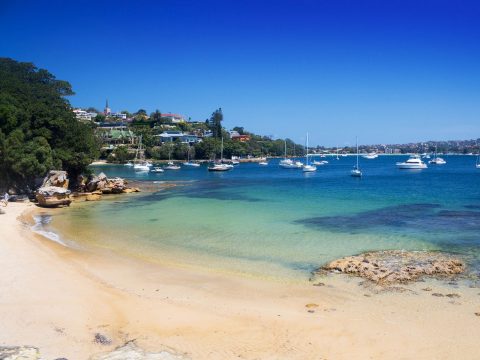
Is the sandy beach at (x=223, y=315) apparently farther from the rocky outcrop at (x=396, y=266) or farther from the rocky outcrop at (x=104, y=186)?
the rocky outcrop at (x=104, y=186)

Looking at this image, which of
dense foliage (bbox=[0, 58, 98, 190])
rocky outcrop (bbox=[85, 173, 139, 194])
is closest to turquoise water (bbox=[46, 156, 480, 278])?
rocky outcrop (bbox=[85, 173, 139, 194])

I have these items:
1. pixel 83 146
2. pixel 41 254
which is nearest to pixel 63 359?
pixel 41 254

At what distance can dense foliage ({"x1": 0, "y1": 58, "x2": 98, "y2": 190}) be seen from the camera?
36500mm

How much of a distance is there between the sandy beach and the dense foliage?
75.0 feet

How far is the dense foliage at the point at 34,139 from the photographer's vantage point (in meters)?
36.5

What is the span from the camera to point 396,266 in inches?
648

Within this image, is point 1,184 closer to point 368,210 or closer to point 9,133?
point 9,133

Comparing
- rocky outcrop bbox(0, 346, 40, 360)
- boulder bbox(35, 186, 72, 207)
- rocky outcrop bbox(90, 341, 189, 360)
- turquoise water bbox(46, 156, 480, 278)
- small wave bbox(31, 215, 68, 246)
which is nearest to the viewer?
rocky outcrop bbox(0, 346, 40, 360)

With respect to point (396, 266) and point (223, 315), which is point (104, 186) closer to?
point (396, 266)

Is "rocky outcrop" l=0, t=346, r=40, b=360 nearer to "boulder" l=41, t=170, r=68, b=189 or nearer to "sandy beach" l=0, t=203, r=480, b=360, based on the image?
"sandy beach" l=0, t=203, r=480, b=360

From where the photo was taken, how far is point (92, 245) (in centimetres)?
2152

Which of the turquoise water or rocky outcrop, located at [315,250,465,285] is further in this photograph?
the turquoise water

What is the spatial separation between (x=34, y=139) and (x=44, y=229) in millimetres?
17988

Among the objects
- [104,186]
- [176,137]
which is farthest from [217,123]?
[104,186]
